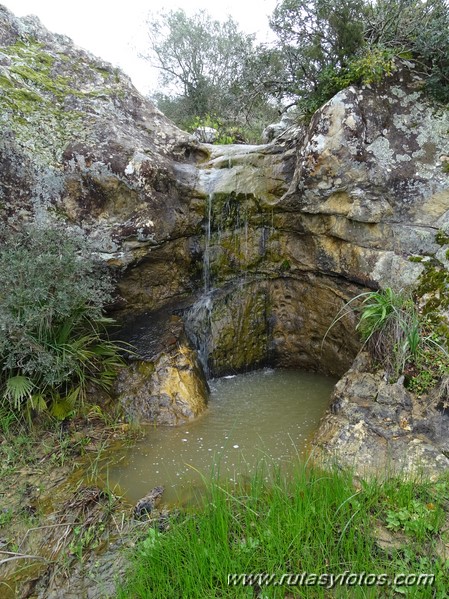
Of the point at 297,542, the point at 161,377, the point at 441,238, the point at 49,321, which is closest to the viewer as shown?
the point at 297,542

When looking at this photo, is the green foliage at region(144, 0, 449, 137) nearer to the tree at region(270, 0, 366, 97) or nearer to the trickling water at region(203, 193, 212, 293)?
the tree at region(270, 0, 366, 97)

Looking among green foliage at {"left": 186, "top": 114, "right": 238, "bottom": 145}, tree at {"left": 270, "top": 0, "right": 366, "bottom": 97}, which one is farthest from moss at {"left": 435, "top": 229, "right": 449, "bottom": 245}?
green foliage at {"left": 186, "top": 114, "right": 238, "bottom": 145}

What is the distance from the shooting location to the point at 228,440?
3.77m

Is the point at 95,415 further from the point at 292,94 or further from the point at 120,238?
the point at 292,94

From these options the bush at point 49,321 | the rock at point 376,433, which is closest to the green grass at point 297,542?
the rock at point 376,433

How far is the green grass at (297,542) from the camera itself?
6.64ft

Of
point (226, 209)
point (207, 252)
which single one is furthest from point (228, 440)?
point (226, 209)

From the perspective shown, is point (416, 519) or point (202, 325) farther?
point (202, 325)

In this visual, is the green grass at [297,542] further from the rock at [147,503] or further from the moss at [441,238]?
the moss at [441,238]

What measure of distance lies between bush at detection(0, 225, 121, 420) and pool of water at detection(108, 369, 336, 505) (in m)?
0.93

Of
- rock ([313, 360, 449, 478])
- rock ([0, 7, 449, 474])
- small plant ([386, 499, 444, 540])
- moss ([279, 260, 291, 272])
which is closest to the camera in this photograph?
small plant ([386, 499, 444, 540])

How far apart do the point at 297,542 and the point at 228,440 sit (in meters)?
1.67

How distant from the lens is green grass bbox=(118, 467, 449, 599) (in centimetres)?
202

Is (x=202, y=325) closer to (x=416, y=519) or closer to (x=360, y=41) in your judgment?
(x=416, y=519)
